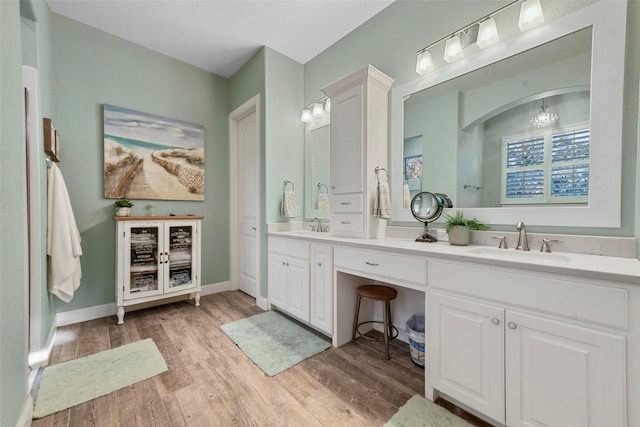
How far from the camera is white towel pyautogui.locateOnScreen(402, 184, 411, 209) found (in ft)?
7.15

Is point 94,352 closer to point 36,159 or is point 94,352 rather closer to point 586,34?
point 36,159

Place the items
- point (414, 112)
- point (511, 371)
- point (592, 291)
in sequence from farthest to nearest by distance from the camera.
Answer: point (414, 112) → point (511, 371) → point (592, 291)

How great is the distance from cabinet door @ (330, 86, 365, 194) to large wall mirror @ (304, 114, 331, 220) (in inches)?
20.6

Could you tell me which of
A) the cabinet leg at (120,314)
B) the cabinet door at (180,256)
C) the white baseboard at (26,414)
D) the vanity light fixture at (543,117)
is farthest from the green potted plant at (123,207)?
the vanity light fixture at (543,117)

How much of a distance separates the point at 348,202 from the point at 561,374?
63.8 inches

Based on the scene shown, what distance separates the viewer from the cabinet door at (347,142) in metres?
2.17

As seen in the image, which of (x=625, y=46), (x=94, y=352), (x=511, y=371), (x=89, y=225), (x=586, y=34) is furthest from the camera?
(x=89, y=225)

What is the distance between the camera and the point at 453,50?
185 centimetres

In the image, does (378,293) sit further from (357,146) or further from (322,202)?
(322,202)

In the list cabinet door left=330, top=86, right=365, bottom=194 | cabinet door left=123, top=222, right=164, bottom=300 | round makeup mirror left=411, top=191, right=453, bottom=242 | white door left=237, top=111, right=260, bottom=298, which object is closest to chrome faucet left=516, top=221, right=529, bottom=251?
round makeup mirror left=411, top=191, right=453, bottom=242

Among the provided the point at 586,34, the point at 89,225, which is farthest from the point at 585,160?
the point at 89,225

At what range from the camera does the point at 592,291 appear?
991mm

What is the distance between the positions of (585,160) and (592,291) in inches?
32.7

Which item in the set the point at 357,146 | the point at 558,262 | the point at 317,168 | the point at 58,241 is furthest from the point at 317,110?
the point at 58,241
